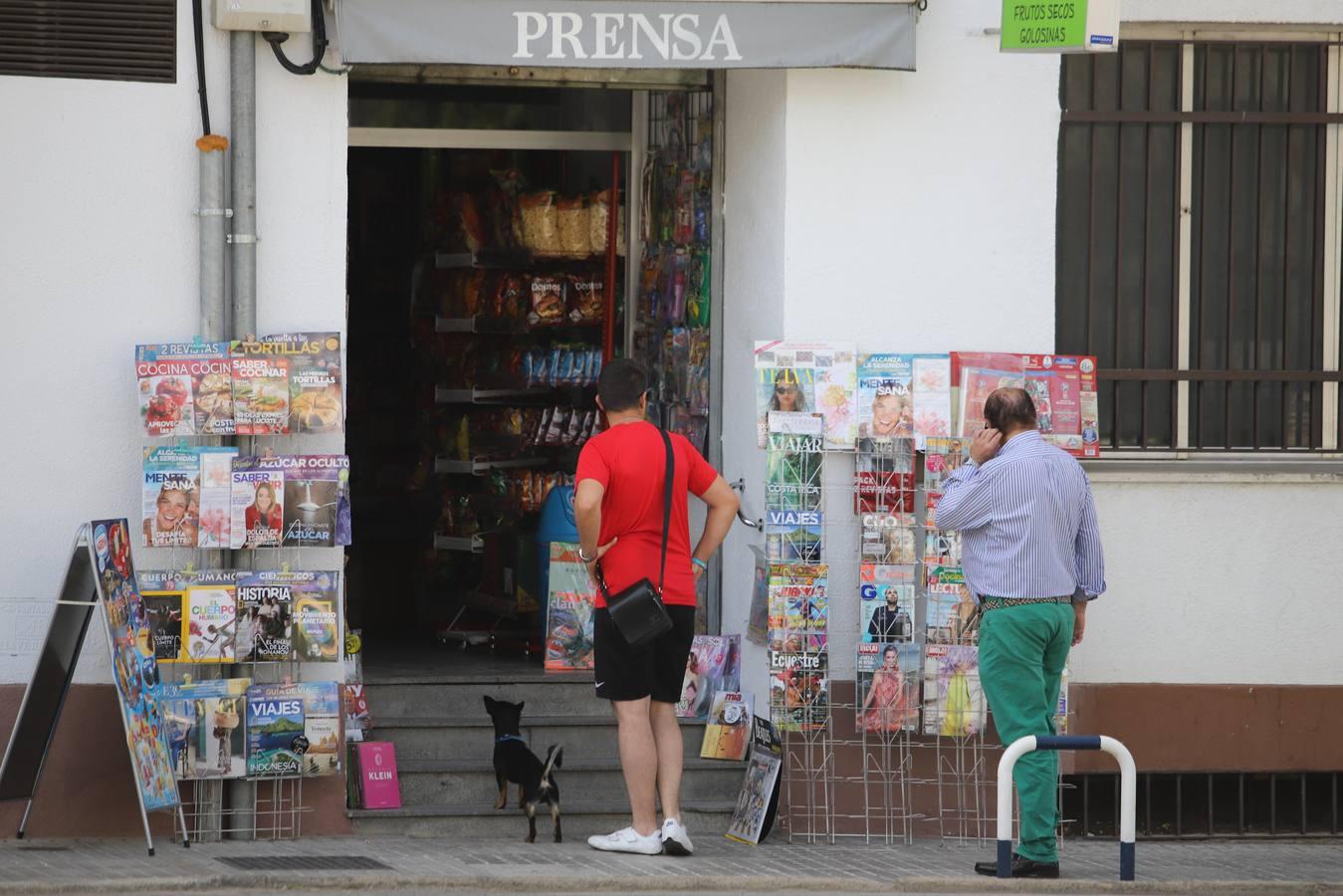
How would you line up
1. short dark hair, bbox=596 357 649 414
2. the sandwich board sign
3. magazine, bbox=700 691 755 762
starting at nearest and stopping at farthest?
the sandwich board sign
short dark hair, bbox=596 357 649 414
magazine, bbox=700 691 755 762

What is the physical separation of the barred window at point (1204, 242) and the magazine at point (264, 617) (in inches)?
139

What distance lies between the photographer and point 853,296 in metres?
8.01

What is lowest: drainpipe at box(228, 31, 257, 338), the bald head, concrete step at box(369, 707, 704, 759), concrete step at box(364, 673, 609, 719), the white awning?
concrete step at box(369, 707, 704, 759)

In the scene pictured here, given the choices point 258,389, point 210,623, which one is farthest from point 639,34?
point 210,623

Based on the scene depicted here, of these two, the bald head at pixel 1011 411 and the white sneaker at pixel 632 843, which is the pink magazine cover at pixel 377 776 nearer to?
the white sneaker at pixel 632 843

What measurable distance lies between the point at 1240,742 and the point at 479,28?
4.42 meters

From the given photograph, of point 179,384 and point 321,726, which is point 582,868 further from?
point 179,384

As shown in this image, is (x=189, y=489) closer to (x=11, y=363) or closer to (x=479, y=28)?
(x=11, y=363)

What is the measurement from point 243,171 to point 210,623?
1.79 metres

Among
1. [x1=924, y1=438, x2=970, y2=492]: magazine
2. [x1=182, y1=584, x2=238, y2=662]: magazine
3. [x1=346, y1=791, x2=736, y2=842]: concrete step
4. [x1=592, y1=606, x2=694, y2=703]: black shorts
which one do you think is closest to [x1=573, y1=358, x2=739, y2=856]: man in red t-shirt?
[x1=592, y1=606, x2=694, y2=703]: black shorts

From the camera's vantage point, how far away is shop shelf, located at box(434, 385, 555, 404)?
1024cm

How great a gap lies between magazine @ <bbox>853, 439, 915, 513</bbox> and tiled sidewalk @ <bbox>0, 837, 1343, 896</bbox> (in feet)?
4.63

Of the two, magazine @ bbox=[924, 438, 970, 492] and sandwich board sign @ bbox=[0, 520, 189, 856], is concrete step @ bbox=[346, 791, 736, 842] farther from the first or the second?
magazine @ bbox=[924, 438, 970, 492]

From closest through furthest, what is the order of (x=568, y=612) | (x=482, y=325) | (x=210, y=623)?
1. (x=210, y=623)
2. (x=568, y=612)
3. (x=482, y=325)
